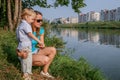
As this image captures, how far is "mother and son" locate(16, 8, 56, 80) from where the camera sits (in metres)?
8.45

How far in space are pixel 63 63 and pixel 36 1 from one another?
23082 mm

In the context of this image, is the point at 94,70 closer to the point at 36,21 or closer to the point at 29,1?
the point at 36,21

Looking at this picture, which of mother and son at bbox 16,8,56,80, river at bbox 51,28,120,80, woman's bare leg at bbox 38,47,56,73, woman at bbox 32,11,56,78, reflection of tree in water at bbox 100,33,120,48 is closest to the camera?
mother and son at bbox 16,8,56,80

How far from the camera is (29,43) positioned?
8.56 meters

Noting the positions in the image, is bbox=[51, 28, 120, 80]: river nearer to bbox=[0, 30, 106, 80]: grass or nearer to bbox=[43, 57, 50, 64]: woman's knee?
bbox=[0, 30, 106, 80]: grass

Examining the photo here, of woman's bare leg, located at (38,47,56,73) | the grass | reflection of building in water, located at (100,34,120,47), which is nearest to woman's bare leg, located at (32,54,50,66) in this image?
woman's bare leg, located at (38,47,56,73)

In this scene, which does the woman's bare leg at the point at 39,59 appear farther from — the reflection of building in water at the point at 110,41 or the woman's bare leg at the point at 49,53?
the reflection of building in water at the point at 110,41

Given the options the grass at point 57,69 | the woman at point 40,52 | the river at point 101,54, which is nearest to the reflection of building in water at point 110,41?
the river at point 101,54

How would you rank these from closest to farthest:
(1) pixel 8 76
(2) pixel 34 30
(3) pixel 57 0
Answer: (1) pixel 8 76 < (2) pixel 34 30 < (3) pixel 57 0

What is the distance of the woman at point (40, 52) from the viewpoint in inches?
348

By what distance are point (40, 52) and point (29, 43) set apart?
2.14ft

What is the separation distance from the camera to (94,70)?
11430mm

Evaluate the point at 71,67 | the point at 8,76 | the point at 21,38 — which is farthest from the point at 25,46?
the point at 71,67

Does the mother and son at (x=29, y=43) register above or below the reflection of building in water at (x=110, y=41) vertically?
above
